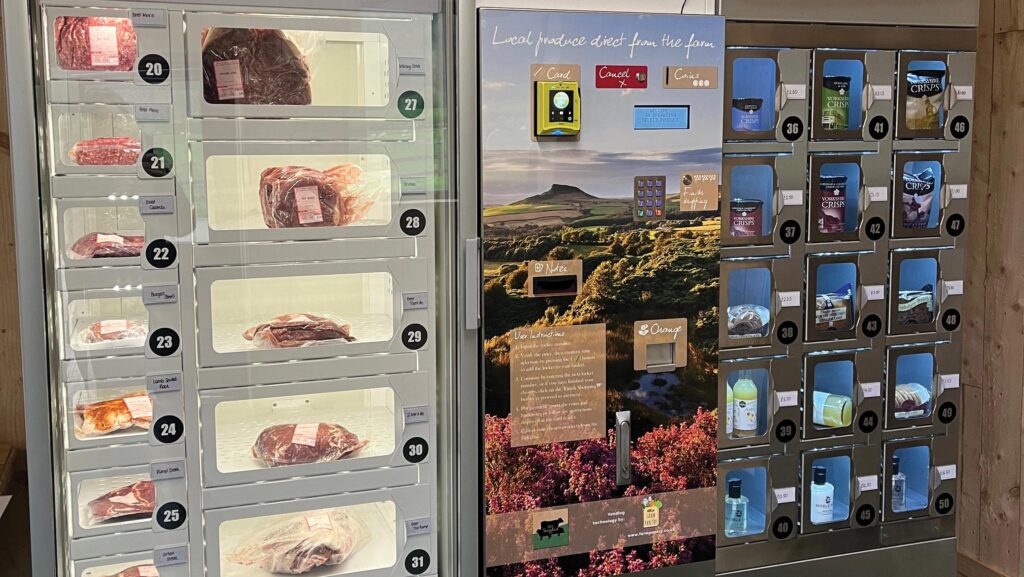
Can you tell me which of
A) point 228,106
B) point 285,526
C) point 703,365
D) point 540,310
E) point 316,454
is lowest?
point 285,526

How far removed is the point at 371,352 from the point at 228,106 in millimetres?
750

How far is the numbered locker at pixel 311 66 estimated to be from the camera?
2.33 metres

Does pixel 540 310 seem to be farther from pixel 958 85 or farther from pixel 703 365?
pixel 958 85

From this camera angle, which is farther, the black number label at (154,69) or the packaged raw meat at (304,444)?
the packaged raw meat at (304,444)

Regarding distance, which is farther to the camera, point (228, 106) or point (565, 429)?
point (565, 429)

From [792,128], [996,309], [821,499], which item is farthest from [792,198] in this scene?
[996,309]

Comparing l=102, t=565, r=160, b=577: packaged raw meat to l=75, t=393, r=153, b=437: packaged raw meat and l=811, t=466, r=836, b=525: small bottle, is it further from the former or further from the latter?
l=811, t=466, r=836, b=525: small bottle

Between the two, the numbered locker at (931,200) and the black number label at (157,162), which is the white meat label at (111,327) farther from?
the numbered locker at (931,200)

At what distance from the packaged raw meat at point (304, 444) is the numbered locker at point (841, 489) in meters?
1.42

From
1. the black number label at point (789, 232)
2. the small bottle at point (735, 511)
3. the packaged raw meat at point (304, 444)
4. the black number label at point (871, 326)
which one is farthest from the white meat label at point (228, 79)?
the black number label at point (871, 326)

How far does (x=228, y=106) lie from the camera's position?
7.68ft

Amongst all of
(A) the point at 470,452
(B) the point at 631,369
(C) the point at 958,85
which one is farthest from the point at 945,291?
(A) the point at 470,452

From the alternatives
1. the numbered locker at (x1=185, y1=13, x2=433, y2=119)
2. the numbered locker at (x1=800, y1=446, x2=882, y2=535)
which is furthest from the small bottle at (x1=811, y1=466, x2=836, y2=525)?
the numbered locker at (x1=185, y1=13, x2=433, y2=119)

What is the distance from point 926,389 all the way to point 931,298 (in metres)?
0.30
